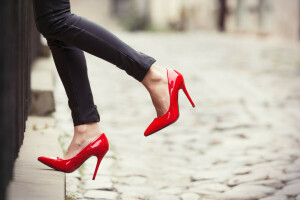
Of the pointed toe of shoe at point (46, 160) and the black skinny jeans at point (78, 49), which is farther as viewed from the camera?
the pointed toe of shoe at point (46, 160)

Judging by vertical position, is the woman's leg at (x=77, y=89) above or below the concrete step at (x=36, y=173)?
above

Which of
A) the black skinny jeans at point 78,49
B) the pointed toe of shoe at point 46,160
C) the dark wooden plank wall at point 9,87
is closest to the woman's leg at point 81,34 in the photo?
the black skinny jeans at point 78,49

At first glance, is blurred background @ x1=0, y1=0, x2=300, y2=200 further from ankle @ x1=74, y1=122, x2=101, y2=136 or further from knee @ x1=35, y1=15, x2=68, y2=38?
ankle @ x1=74, y1=122, x2=101, y2=136

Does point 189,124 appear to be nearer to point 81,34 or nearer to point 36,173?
point 36,173

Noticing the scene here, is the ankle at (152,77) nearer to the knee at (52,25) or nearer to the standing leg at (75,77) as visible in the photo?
the standing leg at (75,77)

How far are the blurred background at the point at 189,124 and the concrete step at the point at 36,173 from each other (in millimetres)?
29

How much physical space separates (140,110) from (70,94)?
3.39 meters

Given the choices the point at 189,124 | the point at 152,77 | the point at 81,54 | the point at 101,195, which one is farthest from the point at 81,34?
the point at 189,124

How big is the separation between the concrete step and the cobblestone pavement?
27cm

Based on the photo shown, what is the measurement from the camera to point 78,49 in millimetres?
2574

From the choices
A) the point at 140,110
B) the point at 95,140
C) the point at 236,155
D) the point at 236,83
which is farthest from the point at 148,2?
the point at 95,140

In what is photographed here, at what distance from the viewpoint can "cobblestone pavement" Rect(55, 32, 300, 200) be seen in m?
3.31

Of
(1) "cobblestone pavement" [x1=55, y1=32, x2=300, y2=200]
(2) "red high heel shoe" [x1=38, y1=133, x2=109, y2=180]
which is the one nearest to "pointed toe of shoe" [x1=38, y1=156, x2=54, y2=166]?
(2) "red high heel shoe" [x1=38, y1=133, x2=109, y2=180]

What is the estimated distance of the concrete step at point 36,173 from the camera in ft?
7.32
